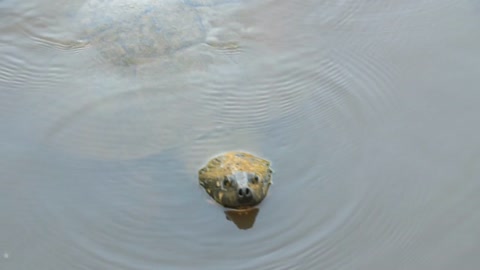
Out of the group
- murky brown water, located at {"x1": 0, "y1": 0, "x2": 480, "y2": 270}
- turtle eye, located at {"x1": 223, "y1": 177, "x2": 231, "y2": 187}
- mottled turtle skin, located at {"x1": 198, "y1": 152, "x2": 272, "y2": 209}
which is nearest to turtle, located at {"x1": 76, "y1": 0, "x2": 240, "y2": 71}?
murky brown water, located at {"x1": 0, "y1": 0, "x2": 480, "y2": 270}

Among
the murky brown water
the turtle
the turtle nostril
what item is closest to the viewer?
the murky brown water

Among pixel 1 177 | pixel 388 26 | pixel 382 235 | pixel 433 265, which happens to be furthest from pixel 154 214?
pixel 388 26

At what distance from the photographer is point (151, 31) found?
489 centimetres

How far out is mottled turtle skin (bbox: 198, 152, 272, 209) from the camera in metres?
4.02

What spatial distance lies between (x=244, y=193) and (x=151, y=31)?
57.4 inches

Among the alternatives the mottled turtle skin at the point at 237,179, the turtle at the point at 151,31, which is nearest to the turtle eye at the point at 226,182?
the mottled turtle skin at the point at 237,179

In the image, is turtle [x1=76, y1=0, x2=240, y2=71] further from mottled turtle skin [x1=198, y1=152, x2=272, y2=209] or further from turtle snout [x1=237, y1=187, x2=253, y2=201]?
turtle snout [x1=237, y1=187, x2=253, y2=201]

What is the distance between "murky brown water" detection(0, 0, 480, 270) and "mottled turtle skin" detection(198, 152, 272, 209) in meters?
0.07

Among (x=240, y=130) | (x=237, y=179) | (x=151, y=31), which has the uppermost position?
(x=151, y=31)

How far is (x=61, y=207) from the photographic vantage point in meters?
4.07

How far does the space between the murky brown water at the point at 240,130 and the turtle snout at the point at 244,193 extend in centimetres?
12

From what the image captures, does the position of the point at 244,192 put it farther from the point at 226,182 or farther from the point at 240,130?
the point at 240,130

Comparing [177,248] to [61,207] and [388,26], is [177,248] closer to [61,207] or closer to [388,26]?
[61,207]

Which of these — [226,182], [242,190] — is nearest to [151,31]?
[226,182]
